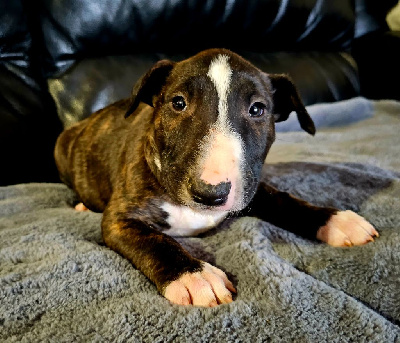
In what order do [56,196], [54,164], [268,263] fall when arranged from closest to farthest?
[268,263], [56,196], [54,164]

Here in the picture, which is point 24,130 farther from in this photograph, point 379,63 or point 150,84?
point 379,63

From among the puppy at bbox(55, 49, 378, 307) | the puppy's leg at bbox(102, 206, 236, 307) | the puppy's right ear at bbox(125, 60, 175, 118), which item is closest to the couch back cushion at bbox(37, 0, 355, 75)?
the puppy at bbox(55, 49, 378, 307)

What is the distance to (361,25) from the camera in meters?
3.70

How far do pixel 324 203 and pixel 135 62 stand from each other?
1.54 m

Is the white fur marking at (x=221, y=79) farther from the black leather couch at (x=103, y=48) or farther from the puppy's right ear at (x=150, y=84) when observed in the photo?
the black leather couch at (x=103, y=48)

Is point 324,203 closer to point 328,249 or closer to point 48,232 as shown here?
point 328,249

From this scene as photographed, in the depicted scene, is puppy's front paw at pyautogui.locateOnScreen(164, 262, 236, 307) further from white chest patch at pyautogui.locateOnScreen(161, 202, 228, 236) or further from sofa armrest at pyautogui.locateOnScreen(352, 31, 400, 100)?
sofa armrest at pyautogui.locateOnScreen(352, 31, 400, 100)

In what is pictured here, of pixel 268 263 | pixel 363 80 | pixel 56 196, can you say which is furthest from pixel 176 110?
pixel 363 80

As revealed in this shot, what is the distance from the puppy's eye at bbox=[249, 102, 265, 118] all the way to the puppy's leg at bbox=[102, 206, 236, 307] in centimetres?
52

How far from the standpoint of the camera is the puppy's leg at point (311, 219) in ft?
4.83

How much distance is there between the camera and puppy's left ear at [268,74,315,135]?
1690mm

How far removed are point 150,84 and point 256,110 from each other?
1.44 feet

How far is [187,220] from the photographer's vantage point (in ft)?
5.28

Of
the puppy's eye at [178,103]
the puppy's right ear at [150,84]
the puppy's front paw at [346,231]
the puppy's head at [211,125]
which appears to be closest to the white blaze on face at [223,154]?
the puppy's head at [211,125]
